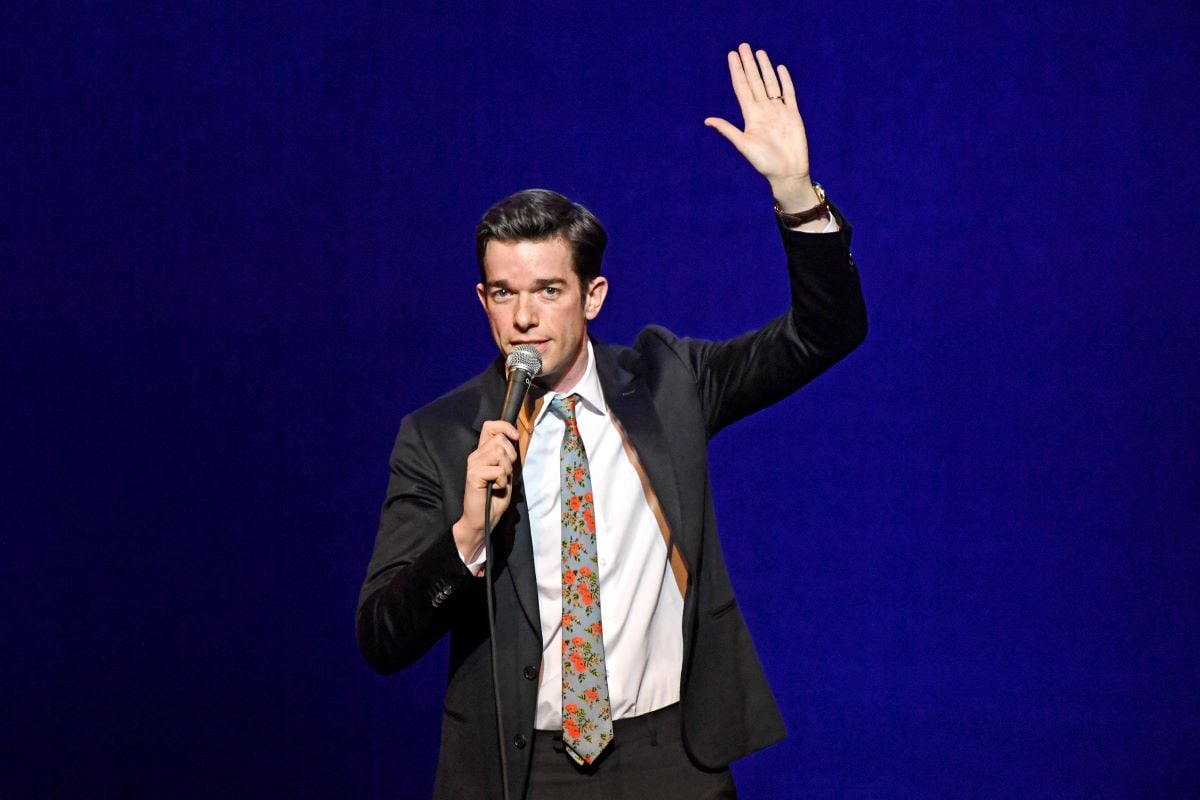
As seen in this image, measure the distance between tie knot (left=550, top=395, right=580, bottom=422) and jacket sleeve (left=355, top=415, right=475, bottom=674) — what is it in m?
0.19

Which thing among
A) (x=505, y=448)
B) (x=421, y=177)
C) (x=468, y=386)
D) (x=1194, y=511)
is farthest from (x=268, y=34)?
(x=1194, y=511)

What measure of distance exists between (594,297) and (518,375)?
37 cm

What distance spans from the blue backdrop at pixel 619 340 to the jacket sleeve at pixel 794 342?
4.07ft

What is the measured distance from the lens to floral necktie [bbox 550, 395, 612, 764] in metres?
1.79

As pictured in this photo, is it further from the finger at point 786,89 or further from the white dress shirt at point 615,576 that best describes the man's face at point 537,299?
the finger at point 786,89

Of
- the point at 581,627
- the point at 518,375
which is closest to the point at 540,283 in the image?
the point at 518,375

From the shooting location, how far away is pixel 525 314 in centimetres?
185

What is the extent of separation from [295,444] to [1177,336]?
81.7 inches

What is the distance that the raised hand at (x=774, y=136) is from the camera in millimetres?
1861

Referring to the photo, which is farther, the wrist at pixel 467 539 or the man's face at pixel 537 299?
the man's face at pixel 537 299

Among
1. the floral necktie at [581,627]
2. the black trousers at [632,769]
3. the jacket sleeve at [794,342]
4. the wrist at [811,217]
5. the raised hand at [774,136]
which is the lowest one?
the black trousers at [632,769]

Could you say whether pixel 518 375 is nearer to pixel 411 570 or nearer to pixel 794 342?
pixel 411 570

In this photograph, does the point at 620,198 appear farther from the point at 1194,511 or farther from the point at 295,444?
the point at 1194,511

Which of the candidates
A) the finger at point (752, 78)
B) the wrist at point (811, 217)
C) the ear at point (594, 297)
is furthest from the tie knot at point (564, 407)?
the finger at point (752, 78)
